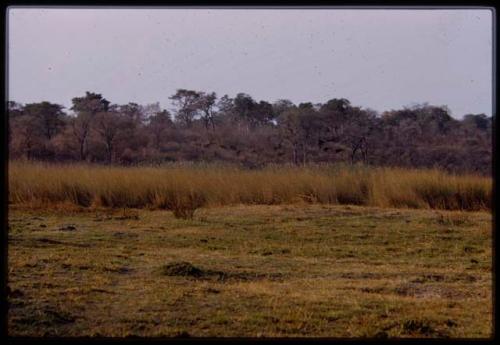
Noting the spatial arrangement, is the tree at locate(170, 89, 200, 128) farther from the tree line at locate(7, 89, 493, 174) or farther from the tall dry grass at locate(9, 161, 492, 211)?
the tall dry grass at locate(9, 161, 492, 211)

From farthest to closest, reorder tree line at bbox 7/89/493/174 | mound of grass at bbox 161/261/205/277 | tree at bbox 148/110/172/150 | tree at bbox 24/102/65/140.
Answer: tree at bbox 148/110/172/150, tree at bbox 24/102/65/140, tree line at bbox 7/89/493/174, mound of grass at bbox 161/261/205/277

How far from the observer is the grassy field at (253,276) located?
493 centimetres

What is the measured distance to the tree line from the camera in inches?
821

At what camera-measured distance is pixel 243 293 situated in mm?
5836

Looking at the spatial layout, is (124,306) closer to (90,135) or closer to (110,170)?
(110,170)

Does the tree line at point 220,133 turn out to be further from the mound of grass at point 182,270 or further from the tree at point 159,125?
the mound of grass at point 182,270

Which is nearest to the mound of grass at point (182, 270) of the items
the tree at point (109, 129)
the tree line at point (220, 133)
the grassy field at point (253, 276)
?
the grassy field at point (253, 276)

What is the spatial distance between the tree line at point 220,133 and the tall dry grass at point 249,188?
491 cm

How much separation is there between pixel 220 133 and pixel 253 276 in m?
18.7

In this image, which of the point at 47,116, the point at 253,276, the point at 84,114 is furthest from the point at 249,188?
the point at 47,116

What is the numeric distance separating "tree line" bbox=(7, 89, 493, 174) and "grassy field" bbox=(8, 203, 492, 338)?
31.3 ft

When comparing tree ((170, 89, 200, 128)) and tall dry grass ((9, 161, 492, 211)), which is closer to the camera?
tall dry grass ((9, 161, 492, 211))

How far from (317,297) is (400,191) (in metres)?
8.36

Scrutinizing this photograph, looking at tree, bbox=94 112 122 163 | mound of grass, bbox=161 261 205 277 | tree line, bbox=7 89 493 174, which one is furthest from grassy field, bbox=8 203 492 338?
tree, bbox=94 112 122 163
